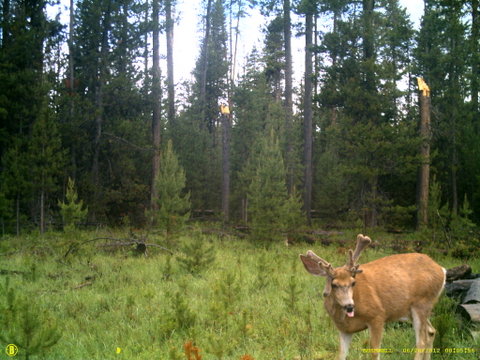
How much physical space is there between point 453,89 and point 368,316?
20.4m

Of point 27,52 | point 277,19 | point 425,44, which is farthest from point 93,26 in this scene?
point 425,44

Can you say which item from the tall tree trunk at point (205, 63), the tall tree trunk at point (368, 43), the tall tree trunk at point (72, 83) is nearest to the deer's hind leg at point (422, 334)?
the tall tree trunk at point (368, 43)

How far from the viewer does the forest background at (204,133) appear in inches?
679

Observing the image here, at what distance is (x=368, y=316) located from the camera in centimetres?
446

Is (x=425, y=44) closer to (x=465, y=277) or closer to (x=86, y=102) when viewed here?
(x=86, y=102)

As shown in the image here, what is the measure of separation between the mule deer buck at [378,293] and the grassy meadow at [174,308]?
54 centimetres

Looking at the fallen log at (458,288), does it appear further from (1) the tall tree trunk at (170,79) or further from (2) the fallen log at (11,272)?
(1) the tall tree trunk at (170,79)

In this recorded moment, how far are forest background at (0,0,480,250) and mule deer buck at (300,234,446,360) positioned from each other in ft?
28.2

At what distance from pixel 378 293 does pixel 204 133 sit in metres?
24.6

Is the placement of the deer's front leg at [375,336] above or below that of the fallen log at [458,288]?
above

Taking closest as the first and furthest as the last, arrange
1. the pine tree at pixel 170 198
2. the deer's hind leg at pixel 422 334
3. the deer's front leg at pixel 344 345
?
the deer's front leg at pixel 344 345 → the deer's hind leg at pixel 422 334 → the pine tree at pixel 170 198

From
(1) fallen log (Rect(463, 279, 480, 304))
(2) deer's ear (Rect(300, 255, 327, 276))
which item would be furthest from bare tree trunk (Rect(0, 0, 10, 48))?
(1) fallen log (Rect(463, 279, 480, 304))

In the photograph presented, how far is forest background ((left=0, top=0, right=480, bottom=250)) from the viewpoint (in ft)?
56.6

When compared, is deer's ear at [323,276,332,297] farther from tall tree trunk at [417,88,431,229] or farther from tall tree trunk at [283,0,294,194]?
tall tree trunk at [283,0,294,194]
